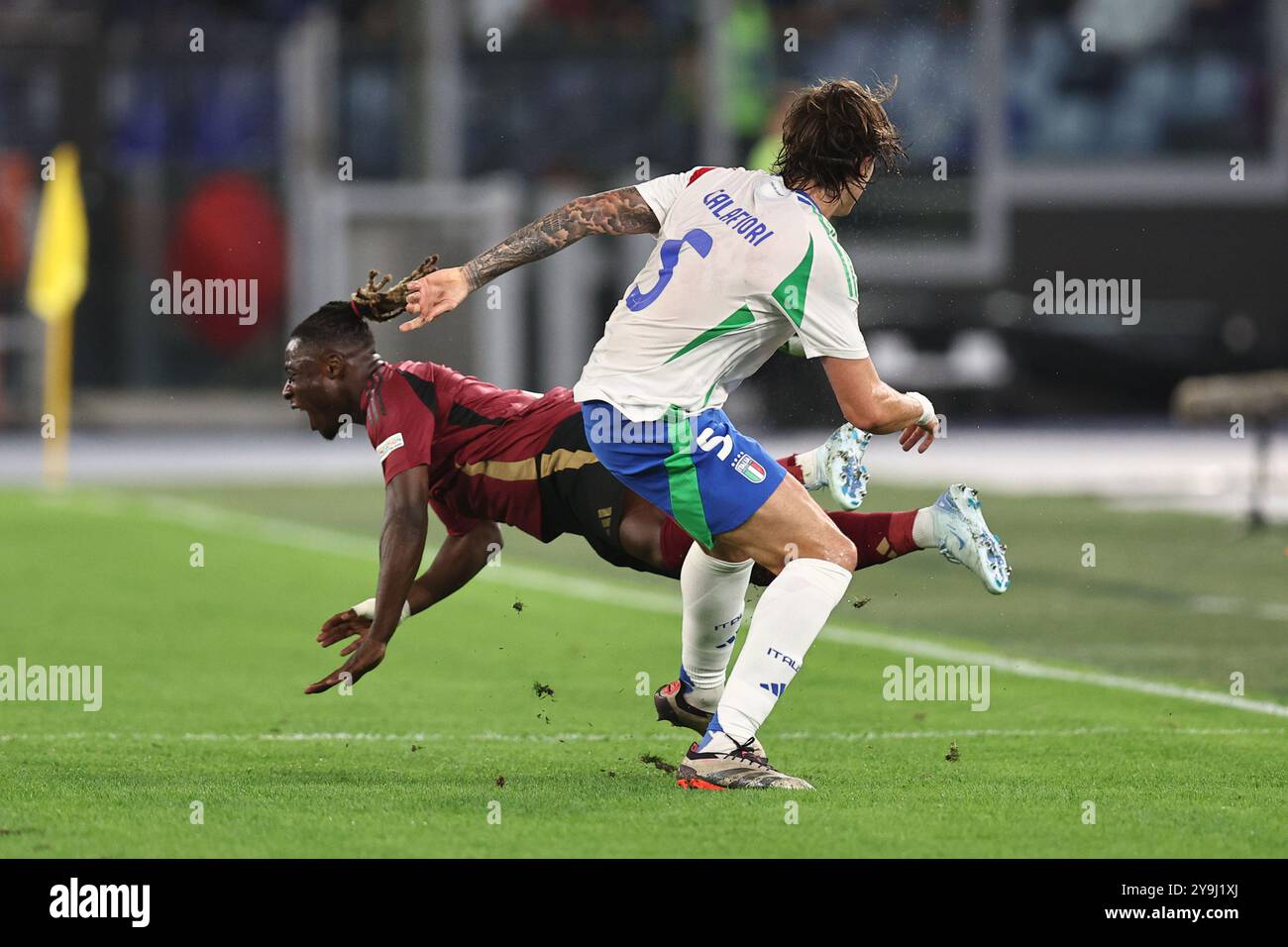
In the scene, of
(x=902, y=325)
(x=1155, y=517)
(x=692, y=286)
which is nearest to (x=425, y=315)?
(x=692, y=286)

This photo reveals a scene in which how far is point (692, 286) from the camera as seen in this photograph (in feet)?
20.7

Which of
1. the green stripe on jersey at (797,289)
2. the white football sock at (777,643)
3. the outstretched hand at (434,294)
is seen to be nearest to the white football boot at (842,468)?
the white football sock at (777,643)

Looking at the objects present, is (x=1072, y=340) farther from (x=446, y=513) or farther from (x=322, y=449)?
(x=446, y=513)

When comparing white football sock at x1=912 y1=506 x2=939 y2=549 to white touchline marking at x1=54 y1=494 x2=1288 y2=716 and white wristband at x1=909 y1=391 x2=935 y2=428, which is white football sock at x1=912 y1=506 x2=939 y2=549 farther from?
white touchline marking at x1=54 y1=494 x2=1288 y2=716

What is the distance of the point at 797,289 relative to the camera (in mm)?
6176

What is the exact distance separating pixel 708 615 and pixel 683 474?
0.79 metres

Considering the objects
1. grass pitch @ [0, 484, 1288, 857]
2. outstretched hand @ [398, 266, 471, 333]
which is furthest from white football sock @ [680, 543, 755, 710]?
outstretched hand @ [398, 266, 471, 333]

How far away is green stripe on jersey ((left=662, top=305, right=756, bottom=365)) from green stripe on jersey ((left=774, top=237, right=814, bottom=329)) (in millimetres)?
145

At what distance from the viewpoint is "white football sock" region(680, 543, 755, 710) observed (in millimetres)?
6918

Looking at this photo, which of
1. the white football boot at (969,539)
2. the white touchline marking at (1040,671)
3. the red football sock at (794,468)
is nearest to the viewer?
the white football boot at (969,539)

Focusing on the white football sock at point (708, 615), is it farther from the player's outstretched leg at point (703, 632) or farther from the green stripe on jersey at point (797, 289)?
the green stripe on jersey at point (797, 289)

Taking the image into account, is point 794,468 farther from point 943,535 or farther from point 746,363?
point 746,363

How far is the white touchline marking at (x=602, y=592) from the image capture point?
28.7ft

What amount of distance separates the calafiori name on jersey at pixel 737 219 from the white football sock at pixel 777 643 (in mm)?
928
